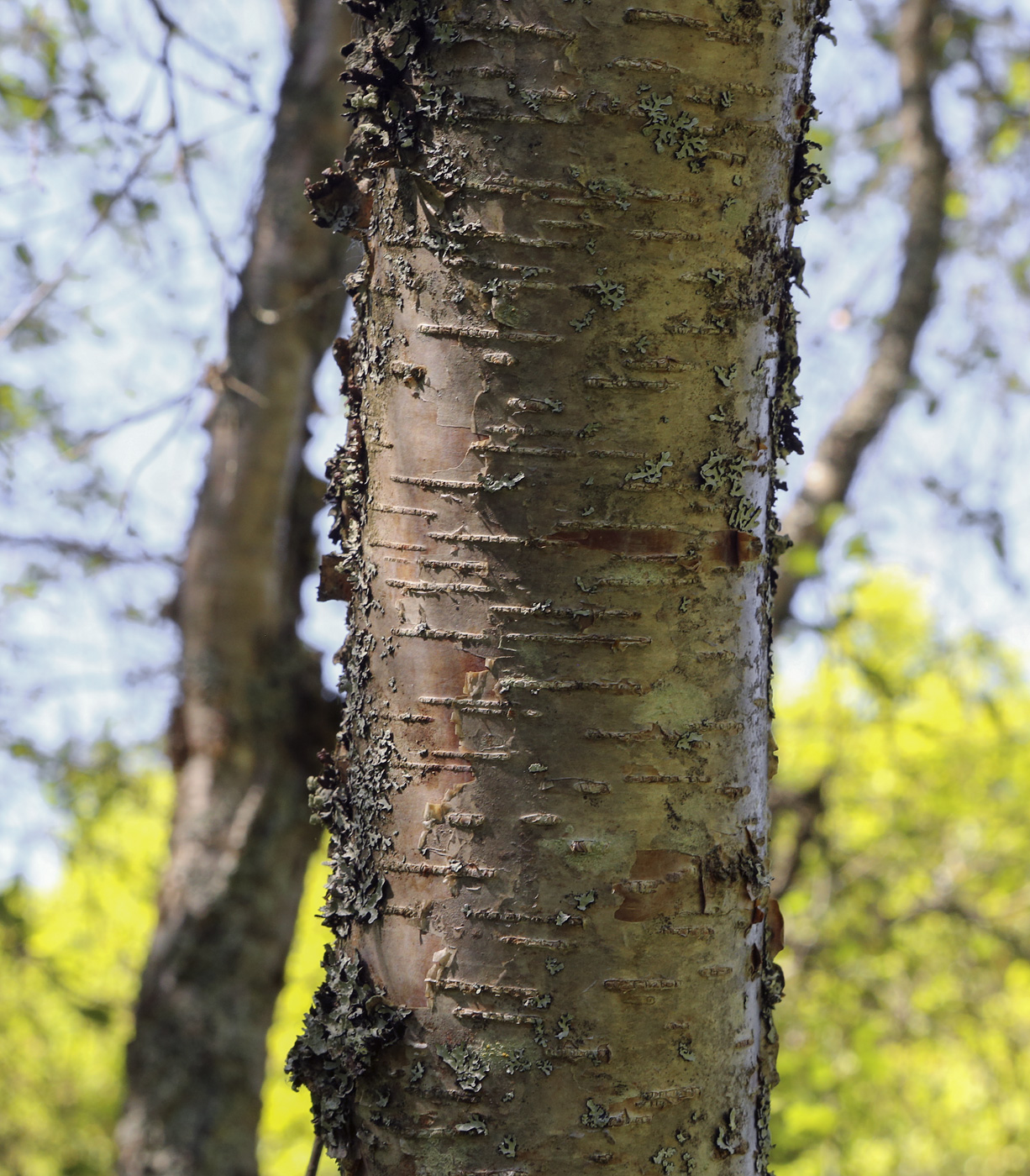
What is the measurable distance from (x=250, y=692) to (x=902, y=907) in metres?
4.74

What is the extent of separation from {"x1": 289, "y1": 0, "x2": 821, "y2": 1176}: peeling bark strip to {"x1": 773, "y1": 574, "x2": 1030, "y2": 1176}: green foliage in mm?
2536

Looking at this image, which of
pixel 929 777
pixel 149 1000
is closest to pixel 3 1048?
pixel 149 1000

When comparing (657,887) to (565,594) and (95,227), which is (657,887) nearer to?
(565,594)

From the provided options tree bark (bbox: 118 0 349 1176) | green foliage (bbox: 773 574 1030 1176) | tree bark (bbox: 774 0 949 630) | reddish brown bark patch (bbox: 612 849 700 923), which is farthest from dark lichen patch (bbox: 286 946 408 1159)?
tree bark (bbox: 774 0 949 630)

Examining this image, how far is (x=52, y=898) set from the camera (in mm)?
9164

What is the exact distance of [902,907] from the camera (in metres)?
6.35

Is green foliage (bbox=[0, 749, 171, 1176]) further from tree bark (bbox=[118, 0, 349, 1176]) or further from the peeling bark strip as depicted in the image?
the peeling bark strip

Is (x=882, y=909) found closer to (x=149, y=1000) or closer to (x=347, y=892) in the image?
(x=149, y=1000)

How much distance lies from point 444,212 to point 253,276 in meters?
2.40

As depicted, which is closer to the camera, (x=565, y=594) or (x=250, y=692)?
(x=565, y=594)

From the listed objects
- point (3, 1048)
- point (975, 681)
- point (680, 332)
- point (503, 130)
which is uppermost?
point (975, 681)

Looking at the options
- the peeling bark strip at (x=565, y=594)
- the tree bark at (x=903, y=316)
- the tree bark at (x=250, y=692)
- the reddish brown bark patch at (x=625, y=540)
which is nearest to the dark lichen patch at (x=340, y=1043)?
the peeling bark strip at (x=565, y=594)

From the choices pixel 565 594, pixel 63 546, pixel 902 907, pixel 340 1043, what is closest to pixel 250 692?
pixel 63 546

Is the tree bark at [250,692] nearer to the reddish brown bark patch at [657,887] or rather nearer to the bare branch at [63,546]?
the bare branch at [63,546]
